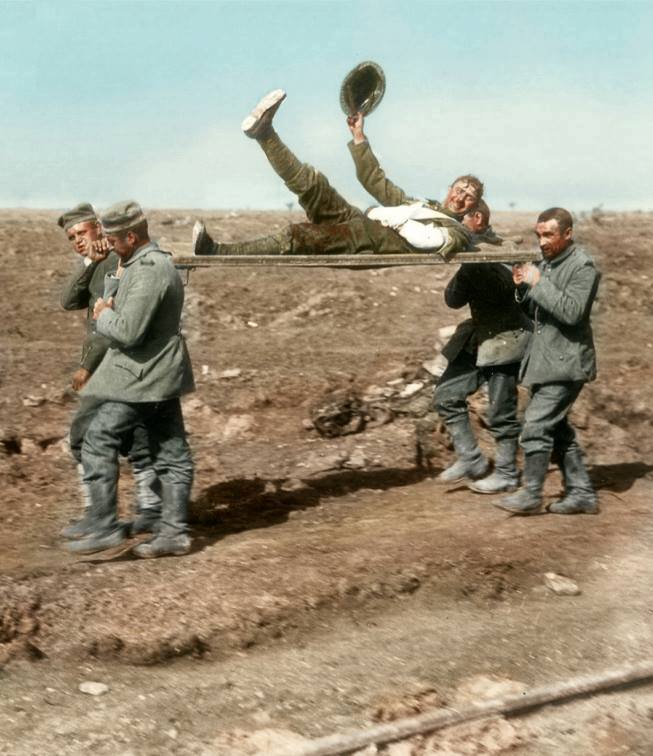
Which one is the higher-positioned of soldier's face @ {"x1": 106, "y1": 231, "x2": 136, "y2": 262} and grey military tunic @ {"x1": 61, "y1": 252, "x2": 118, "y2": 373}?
soldier's face @ {"x1": 106, "y1": 231, "x2": 136, "y2": 262}

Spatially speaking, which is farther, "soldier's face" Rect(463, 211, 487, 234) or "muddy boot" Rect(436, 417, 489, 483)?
"muddy boot" Rect(436, 417, 489, 483)

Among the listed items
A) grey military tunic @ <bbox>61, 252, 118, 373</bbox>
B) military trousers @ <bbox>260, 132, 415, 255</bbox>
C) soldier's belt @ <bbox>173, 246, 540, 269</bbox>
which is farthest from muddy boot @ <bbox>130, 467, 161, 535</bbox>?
military trousers @ <bbox>260, 132, 415, 255</bbox>

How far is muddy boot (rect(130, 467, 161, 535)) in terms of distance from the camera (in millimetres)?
7133

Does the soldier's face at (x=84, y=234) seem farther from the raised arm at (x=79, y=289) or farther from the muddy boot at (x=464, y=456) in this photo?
the muddy boot at (x=464, y=456)

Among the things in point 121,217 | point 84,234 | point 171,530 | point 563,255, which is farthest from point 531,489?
point 84,234

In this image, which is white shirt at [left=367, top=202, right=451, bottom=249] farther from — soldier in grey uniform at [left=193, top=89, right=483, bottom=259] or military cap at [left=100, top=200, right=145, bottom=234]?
military cap at [left=100, top=200, right=145, bottom=234]

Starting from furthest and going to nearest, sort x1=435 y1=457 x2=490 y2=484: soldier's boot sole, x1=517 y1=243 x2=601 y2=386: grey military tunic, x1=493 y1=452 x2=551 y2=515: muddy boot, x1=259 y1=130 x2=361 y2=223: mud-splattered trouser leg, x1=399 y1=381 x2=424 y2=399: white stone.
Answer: x1=399 y1=381 x2=424 y2=399: white stone < x1=435 y1=457 x2=490 y2=484: soldier's boot sole < x1=259 y1=130 x2=361 y2=223: mud-splattered trouser leg < x1=493 y1=452 x2=551 y2=515: muddy boot < x1=517 y1=243 x2=601 y2=386: grey military tunic

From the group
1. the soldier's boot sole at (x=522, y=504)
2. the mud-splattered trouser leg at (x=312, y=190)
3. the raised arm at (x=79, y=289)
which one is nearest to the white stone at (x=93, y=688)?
the raised arm at (x=79, y=289)

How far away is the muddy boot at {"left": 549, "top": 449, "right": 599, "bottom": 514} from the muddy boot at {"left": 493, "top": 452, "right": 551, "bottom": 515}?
0.55ft

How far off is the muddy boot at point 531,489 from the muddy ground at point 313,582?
0.35 feet

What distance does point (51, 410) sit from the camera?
392 inches

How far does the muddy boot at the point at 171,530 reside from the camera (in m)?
6.61

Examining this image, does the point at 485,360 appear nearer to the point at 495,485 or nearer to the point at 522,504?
the point at 495,485

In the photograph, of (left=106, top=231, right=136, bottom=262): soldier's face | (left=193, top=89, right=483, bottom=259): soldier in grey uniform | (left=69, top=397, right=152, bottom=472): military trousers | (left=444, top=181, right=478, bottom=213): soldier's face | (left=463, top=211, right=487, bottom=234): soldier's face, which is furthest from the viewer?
(left=463, top=211, right=487, bottom=234): soldier's face
